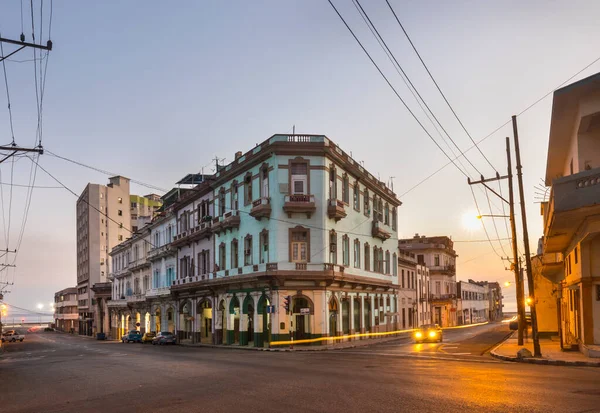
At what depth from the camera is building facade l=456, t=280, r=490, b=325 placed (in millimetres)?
98875

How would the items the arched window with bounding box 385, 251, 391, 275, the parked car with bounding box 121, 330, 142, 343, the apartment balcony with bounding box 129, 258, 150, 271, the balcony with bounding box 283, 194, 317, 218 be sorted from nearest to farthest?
the balcony with bounding box 283, 194, 317, 218, the arched window with bounding box 385, 251, 391, 275, the parked car with bounding box 121, 330, 142, 343, the apartment balcony with bounding box 129, 258, 150, 271

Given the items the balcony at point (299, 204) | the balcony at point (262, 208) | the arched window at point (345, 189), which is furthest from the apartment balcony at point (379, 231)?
the balcony at point (262, 208)

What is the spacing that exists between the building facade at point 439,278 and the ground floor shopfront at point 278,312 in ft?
104

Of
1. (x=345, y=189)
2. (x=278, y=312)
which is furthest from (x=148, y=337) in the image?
(x=345, y=189)

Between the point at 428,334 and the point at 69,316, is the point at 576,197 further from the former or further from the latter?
the point at 69,316

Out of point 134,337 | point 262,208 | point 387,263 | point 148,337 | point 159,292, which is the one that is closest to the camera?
point 262,208

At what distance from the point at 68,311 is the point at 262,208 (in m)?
122

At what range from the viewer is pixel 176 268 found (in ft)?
200

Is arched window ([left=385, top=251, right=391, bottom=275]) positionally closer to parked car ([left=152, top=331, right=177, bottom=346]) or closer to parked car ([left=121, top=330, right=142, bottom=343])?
parked car ([left=152, top=331, right=177, bottom=346])

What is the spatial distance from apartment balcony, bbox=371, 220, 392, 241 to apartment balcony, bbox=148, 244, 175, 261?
2220 centimetres

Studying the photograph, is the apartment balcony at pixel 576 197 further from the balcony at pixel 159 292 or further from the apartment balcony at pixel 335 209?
the balcony at pixel 159 292

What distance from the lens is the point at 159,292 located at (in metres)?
66.4

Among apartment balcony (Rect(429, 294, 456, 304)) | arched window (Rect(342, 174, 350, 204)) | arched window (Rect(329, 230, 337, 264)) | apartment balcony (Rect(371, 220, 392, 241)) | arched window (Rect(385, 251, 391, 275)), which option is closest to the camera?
arched window (Rect(329, 230, 337, 264))

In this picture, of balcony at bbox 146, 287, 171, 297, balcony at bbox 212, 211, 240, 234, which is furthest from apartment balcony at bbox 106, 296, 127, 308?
balcony at bbox 212, 211, 240, 234
